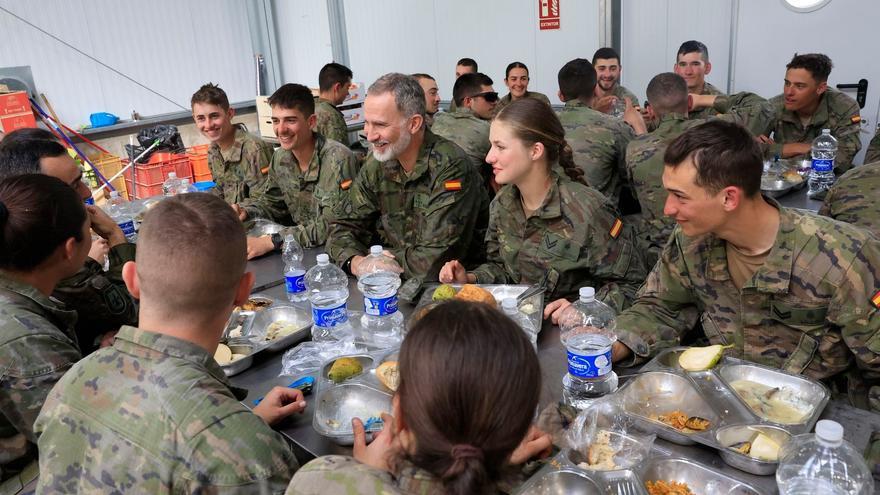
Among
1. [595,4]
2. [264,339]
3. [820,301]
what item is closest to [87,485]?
[264,339]

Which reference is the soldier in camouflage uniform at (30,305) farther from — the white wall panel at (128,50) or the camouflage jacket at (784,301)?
the white wall panel at (128,50)

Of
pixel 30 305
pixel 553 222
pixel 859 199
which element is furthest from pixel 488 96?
pixel 30 305

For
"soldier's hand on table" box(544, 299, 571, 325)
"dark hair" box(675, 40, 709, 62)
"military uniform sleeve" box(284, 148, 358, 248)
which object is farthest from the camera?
"dark hair" box(675, 40, 709, 62)

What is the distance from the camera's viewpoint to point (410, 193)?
3354mm

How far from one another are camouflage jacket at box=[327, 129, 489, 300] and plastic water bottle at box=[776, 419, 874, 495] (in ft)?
6.43

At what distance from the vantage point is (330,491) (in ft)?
3.88

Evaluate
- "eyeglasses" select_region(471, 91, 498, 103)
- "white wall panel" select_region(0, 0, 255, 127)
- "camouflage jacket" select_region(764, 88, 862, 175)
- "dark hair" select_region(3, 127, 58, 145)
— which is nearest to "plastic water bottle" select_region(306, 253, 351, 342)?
"dark hair" select_region(3, 127, 58, 145)

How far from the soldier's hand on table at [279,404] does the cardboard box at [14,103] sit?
637cm

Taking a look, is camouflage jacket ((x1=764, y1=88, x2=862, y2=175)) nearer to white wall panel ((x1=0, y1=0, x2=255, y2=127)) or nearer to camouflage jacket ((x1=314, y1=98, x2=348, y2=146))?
camouflage jacket ((x1=314, y1=98, x2=348, y2=146))

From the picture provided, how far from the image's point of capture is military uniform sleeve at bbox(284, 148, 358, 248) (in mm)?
3553

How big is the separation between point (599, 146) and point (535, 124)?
1605 mm

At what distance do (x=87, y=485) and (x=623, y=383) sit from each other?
139 cm

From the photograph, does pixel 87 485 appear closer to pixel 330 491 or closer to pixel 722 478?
pixel 330 491

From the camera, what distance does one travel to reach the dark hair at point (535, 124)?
8.65 ft
